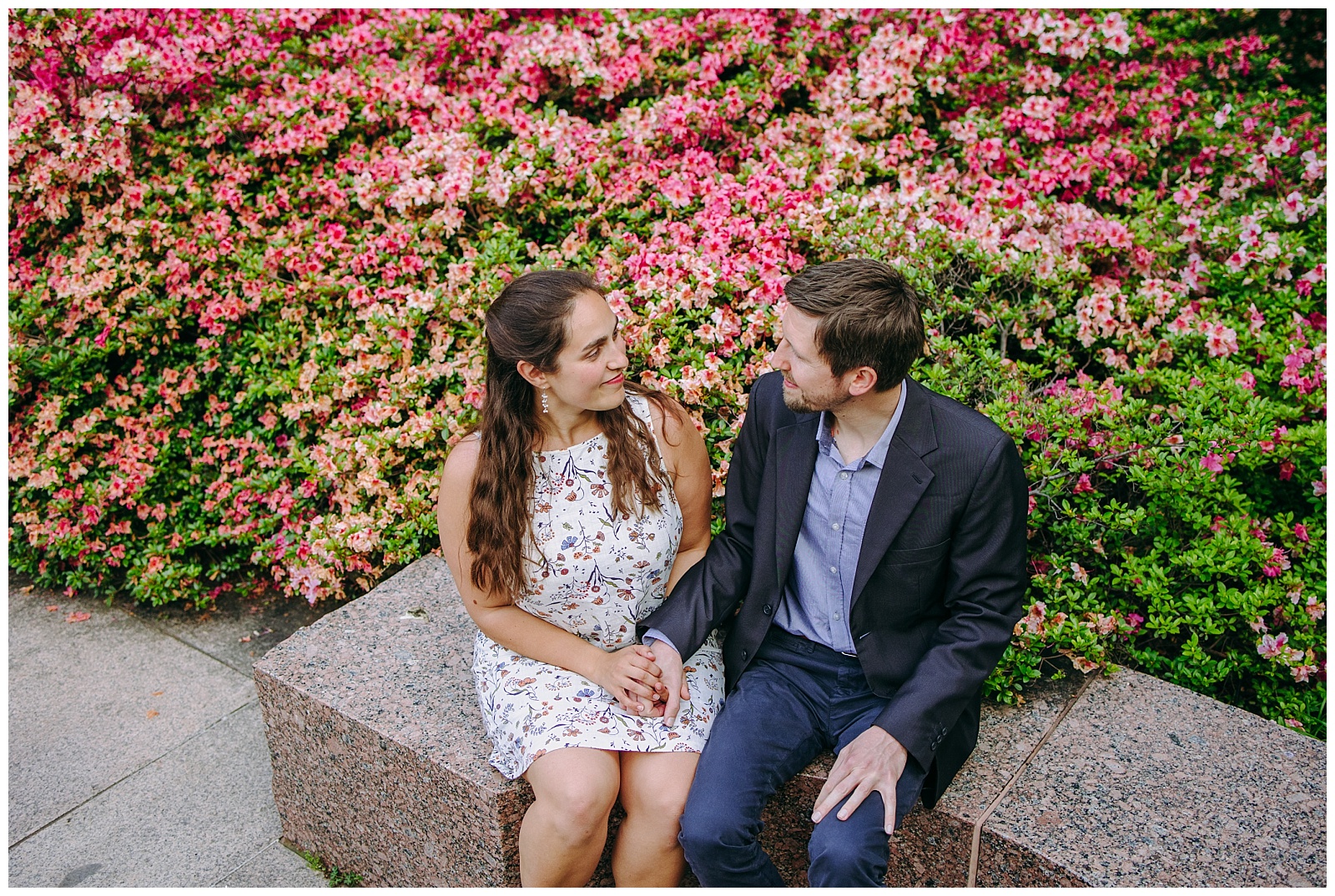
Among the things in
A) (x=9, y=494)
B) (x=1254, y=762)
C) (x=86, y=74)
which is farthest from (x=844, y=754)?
(x=86, y=74)

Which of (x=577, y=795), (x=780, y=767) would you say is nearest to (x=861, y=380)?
(x=780, y=767)

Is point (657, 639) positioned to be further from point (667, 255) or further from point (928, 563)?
point (667, 255)

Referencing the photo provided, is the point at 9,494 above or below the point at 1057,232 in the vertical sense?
below

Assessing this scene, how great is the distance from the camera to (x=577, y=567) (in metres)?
2.41

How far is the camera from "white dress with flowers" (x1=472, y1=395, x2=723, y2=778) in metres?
2.31

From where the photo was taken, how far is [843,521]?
2.23 meters

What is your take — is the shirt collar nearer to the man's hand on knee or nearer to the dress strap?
the dress strap

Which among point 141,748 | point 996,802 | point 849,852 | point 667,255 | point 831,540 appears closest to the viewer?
point 849,852

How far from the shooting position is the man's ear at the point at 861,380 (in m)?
2.10

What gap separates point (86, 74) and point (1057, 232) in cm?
449

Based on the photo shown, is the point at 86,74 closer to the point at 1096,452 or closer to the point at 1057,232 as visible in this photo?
the point at 1057,232

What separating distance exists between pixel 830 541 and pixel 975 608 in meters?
0.36

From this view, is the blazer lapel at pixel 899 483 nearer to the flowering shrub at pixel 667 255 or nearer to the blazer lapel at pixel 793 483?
the blazer lapel at pixel 793 483

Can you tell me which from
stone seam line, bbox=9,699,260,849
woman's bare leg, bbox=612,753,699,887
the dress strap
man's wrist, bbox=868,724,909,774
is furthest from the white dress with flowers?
stone seam line, bbox=9,699,260,849
